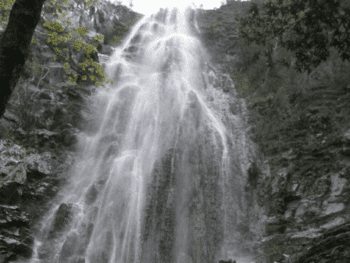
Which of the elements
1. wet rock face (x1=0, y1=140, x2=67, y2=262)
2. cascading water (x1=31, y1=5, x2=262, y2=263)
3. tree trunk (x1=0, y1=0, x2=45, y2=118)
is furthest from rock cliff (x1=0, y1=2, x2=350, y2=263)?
tree trunk (x1=0, y1=0, x2=45, y2=118)

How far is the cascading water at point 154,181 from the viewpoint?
10.2 meters

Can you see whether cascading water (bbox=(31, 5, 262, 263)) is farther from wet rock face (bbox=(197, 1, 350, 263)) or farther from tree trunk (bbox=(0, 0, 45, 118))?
tree trunk (bbox=(0, 0, 45, 118))

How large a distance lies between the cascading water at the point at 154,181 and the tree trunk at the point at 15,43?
8561 millimetres

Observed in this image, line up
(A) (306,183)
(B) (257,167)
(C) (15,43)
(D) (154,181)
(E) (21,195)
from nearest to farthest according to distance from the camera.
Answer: (C) (15,43) < (A) (306,183) < (E) (21,195) < (D) (154,181) < (B) (257,167)

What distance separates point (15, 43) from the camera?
2682 mm

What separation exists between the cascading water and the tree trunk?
856cm

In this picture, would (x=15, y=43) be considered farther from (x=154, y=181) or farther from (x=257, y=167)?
(x=257, y=167)

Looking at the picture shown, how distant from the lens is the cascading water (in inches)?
403

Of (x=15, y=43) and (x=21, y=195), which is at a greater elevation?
(x=21, y=195)

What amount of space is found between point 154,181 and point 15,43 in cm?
978

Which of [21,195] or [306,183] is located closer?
[306,183]

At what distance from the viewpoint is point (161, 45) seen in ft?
73.7

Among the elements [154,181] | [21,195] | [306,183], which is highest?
[154,181]

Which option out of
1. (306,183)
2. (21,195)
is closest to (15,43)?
(21,195)
